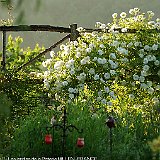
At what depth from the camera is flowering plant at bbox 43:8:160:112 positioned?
481 centimetres

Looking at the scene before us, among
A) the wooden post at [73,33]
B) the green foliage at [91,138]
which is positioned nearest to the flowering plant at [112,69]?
the green foliage at [91,138]

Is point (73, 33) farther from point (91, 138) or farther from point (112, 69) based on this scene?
point (91, 138)

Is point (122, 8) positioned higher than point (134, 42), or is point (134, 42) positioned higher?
point (122, 8)

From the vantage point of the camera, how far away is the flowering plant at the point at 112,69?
481 centimetres

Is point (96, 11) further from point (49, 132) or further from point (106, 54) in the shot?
point (49, 132)

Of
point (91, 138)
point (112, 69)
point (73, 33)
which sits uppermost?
point (73, 33)

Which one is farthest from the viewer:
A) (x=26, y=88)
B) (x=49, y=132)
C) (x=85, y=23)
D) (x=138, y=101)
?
(x=85, y=23)

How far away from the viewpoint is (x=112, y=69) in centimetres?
491

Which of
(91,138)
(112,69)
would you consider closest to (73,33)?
(112,69)

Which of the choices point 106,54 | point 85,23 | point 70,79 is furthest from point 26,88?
point 85,23

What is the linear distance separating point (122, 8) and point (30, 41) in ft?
6.95

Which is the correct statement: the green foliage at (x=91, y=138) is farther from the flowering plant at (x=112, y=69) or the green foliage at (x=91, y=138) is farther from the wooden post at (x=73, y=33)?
the wooden post at (x=73, y=33)

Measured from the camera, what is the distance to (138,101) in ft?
15.8

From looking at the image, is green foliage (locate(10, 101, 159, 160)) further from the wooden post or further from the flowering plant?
the wooden post
